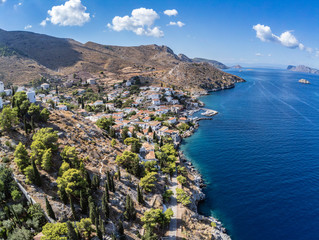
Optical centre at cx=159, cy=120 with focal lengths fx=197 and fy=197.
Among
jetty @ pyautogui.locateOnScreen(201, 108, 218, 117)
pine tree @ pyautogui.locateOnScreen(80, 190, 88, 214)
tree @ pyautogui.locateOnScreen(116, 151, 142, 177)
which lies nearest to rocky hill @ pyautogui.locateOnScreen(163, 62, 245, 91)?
jetty @ pyautogui.locateOnScreen(201, 108, 218, 117)

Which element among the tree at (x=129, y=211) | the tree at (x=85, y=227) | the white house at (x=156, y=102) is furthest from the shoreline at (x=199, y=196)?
the white house at (x=156, y=102)

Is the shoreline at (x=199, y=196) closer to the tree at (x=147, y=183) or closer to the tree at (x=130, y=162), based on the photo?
the tree at (x=147, y=183)

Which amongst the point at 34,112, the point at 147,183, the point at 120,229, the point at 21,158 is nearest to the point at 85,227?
the point at 120,229

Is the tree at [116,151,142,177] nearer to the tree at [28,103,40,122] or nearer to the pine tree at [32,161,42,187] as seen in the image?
the pine tree at [32,161,42,187]

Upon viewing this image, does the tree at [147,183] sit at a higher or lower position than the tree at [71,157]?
lower

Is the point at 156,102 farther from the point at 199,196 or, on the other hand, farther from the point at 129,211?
the point at 129,211

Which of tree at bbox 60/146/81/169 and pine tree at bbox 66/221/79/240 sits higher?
tree at bbox 60/146/81/169
